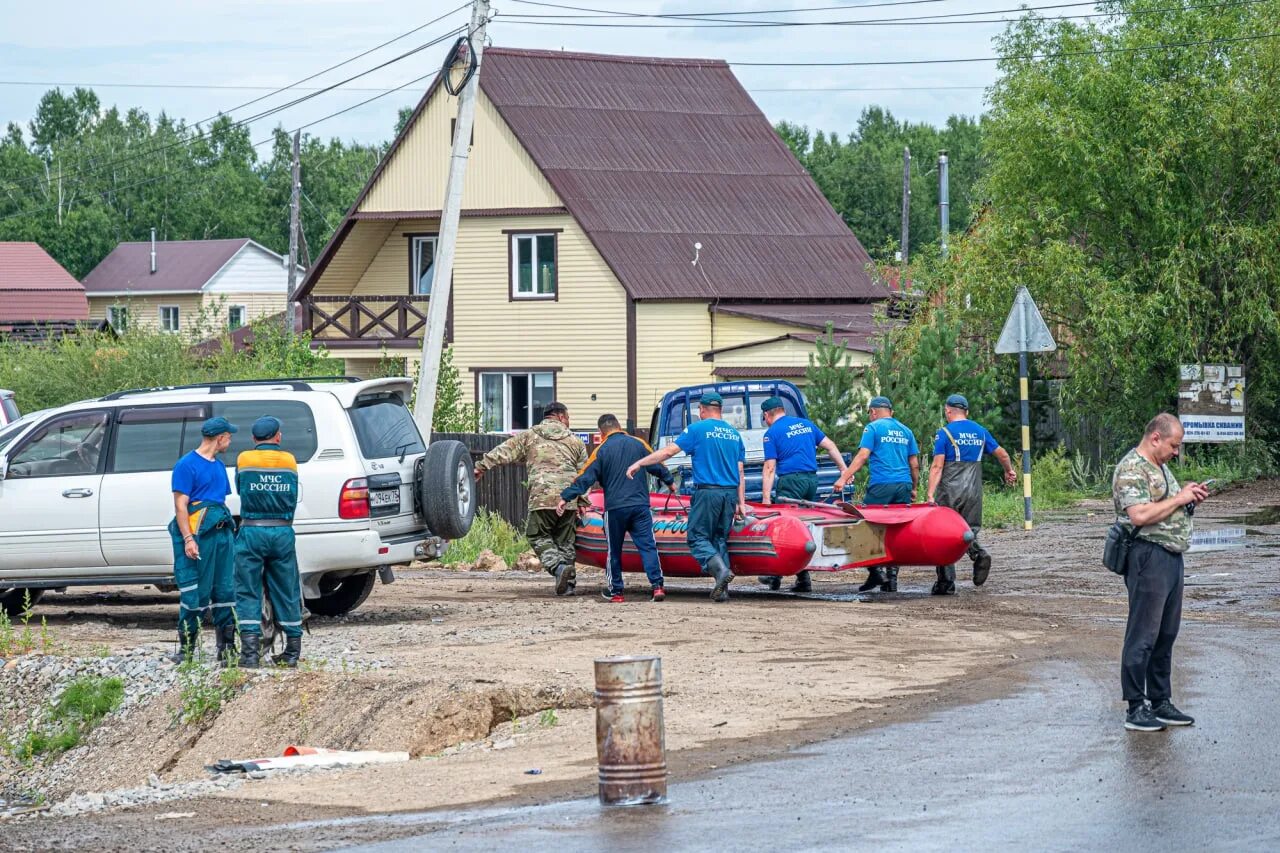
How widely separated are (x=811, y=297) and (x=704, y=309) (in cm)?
264

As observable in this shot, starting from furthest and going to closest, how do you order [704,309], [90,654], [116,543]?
A: [704,309] < [116,543] < [90,654]

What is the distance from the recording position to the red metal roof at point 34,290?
234ft

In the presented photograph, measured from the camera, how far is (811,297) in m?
39.2

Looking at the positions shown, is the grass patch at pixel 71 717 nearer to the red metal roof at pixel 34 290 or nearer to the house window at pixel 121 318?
the house window at pixel 121 318

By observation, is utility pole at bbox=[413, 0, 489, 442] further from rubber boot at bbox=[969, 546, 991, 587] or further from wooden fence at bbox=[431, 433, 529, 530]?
rubber boot at bbox=[969, 546, 991, 587]

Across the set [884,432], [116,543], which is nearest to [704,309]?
A: [884,432]

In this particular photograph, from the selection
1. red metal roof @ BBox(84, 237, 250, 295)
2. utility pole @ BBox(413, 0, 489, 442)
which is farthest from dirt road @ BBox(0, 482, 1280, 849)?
red metal roof @ BBox(84, 237, 250, 295)

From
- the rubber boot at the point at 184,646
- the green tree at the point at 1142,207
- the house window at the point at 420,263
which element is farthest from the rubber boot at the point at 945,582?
the house window at the point at 420,263

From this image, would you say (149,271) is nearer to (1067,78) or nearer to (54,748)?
(1067,78)

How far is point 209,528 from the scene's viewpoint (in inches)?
513

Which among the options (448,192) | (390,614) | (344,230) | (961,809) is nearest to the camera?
(961,809)

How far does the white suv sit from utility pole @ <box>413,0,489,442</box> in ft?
21.8

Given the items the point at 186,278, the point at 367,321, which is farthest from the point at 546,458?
the point at 186,278

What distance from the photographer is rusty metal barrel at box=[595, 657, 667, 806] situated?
8609 millimetres
